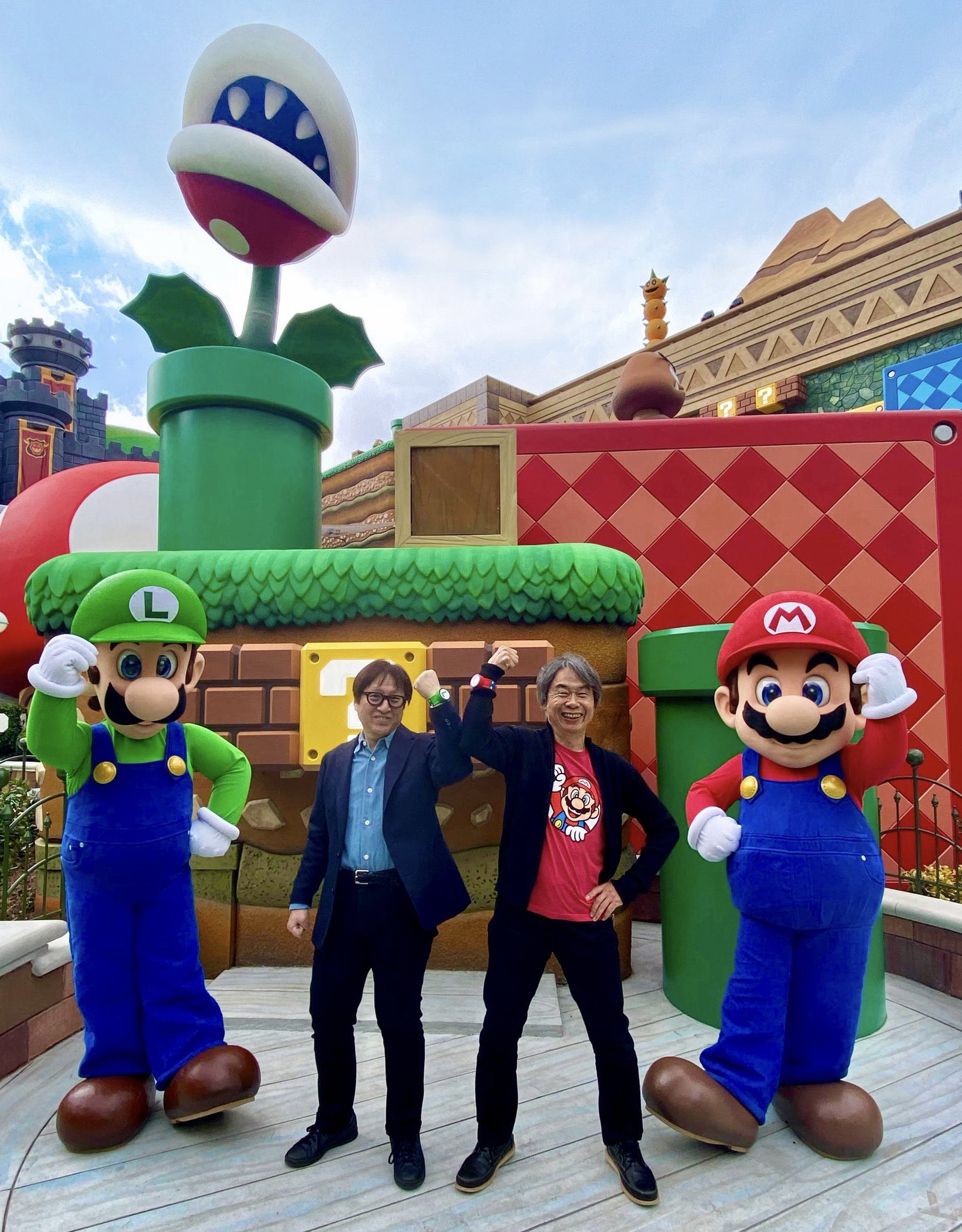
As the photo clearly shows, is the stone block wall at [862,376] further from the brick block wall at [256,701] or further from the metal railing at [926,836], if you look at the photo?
the brick block wall at [256,701]

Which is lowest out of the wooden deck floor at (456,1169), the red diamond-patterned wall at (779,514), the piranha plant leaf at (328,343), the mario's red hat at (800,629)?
the wooden deck floor at (456,1169)

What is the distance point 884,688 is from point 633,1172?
4.61 ft

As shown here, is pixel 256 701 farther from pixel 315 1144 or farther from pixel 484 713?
pixel 315 1144

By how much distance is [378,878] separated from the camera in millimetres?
2049

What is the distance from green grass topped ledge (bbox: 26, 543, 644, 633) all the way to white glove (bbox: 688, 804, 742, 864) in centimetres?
136

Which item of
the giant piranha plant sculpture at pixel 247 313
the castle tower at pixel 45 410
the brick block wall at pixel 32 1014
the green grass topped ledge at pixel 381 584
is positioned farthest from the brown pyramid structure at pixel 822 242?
the castle tower at pixel 45 410

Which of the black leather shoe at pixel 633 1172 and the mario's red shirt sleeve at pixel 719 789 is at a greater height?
the mario's red shirt sleeve at pixel 719 789

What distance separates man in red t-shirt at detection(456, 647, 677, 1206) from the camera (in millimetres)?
1983

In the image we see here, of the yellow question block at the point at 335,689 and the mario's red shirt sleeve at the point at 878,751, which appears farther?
the yellow question block at the point at 335,689

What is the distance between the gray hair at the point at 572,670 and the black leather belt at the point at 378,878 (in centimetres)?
63

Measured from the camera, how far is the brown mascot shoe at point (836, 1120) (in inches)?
79.8

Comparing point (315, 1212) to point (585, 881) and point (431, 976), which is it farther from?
point (431, 976)

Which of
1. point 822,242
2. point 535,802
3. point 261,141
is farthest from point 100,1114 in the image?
point 822,242

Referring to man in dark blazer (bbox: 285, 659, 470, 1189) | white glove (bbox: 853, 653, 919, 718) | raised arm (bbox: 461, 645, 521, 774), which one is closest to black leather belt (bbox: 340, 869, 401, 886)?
man in dark blazer (bbox: 285, 659, 470, 1189)
